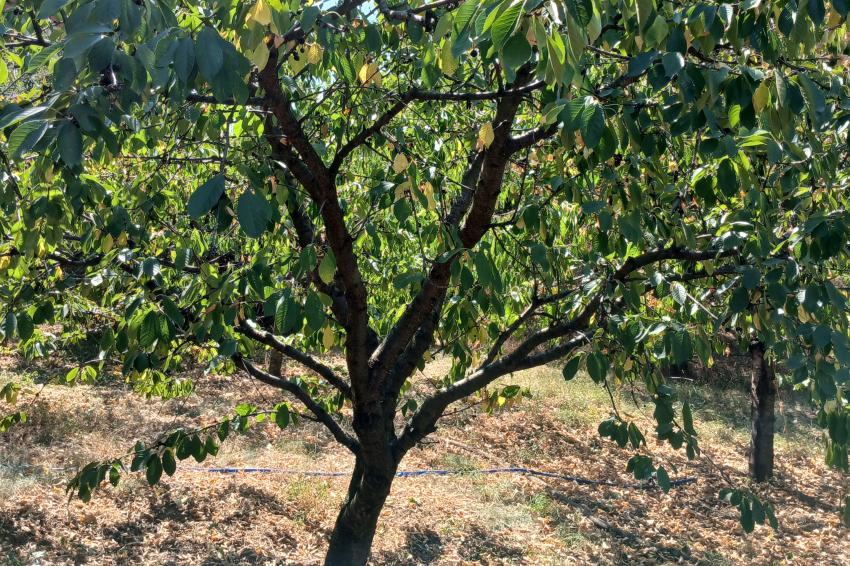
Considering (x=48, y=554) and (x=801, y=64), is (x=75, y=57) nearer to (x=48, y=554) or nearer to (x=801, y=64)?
(x=801, y=64)

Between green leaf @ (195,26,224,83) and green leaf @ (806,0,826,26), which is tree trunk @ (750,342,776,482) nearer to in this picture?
green leaf @ (806,0,826,26)

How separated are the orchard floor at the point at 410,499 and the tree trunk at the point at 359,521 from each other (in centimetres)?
117

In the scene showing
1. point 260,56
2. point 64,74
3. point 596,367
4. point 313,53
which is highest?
point 313,53

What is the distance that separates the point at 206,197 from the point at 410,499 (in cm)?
494

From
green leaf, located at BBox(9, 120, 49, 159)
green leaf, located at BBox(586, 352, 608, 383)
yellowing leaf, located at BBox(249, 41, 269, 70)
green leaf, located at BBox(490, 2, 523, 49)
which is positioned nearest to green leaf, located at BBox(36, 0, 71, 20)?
green leaf, located at BBox(9, 120, 49, 159)

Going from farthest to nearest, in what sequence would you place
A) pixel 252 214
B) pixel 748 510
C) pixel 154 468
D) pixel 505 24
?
1. pixel 154 468
2. pixel 748 510
3. pixel 252 214
4. pixel 505 24

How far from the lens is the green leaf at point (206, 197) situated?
1.47m

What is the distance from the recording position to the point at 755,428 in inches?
308

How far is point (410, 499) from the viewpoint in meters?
5.98

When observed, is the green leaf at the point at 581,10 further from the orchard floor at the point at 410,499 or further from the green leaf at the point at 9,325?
the orchard floor at the point at 410,499

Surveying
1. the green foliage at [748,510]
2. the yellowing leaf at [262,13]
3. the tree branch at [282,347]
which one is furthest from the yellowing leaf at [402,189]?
the green foliage at [748,510]

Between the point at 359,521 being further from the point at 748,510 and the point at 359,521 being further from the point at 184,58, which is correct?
the point at 184,58

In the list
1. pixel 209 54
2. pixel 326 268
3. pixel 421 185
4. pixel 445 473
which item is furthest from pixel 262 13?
pixel 445 473

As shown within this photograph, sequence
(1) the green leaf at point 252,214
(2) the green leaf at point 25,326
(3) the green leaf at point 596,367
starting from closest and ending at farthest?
(1) the green leaf at point 252,214
(3) the green leaf at point 596,367
(2) the green leaf at point 25,326
